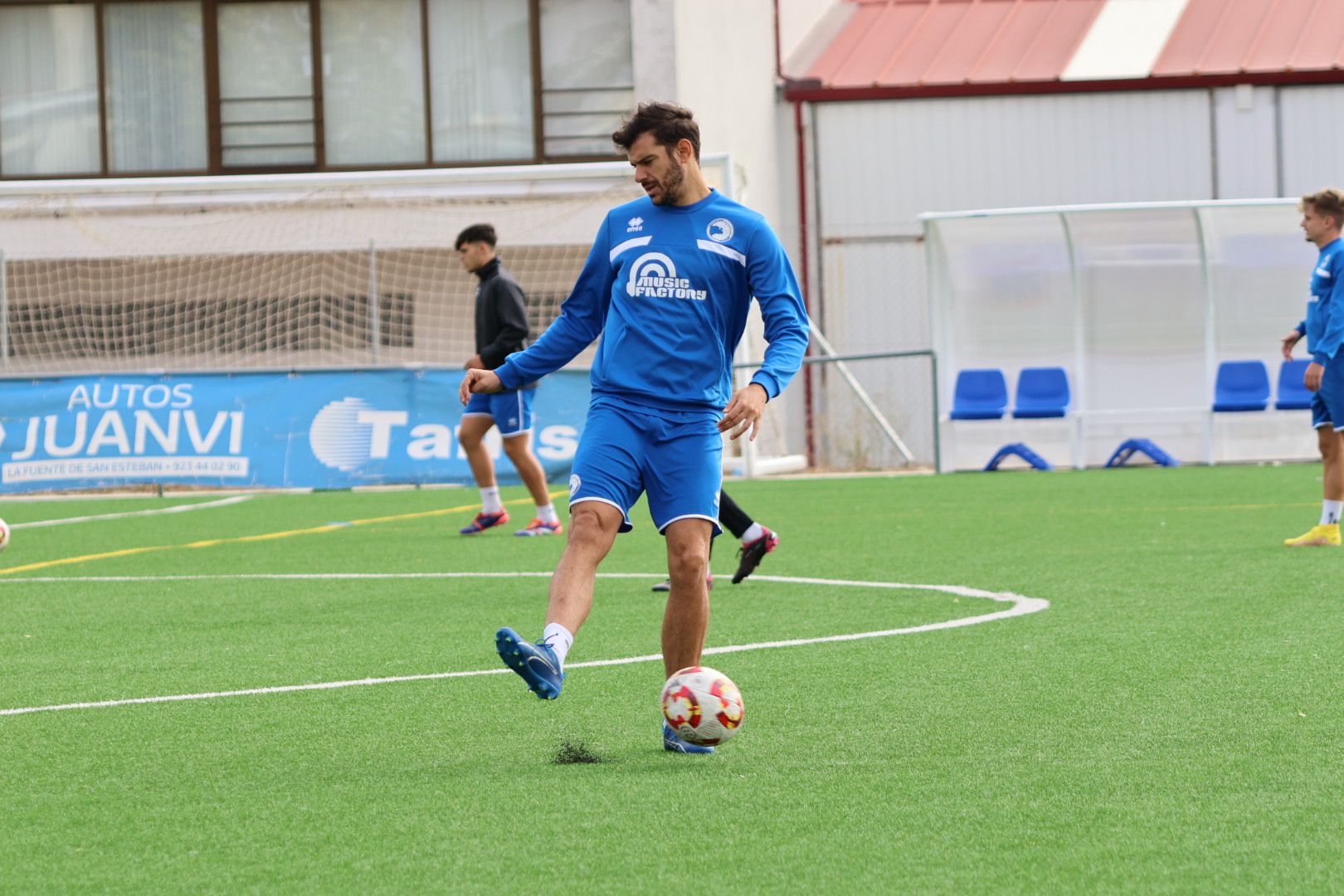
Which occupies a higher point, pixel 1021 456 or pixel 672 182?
pixel 672 182

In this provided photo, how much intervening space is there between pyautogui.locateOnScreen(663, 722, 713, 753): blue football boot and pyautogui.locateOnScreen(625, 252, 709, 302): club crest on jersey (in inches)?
48.0

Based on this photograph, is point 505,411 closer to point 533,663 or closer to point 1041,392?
point 533,663

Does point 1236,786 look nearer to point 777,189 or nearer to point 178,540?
point 178,540

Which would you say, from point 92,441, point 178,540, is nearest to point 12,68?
point 92,441

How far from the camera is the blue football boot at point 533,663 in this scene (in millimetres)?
4852

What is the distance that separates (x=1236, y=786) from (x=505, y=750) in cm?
193

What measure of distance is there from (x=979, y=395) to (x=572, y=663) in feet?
50.1

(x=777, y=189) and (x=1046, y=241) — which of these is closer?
(x=1046, y=241)

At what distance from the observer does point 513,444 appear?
1334 cm

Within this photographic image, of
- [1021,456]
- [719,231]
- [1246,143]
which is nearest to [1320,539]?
[719,231]

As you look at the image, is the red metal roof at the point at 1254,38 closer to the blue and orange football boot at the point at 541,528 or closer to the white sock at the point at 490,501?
the white sock at the point at 490,501

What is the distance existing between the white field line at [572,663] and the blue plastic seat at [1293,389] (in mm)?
12431

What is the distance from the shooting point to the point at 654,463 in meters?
5.49

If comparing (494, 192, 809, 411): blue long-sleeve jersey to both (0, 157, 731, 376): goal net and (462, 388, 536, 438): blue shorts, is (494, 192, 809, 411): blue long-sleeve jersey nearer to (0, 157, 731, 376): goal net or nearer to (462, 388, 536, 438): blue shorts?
(462, 388, 536, 438): blue shorts
